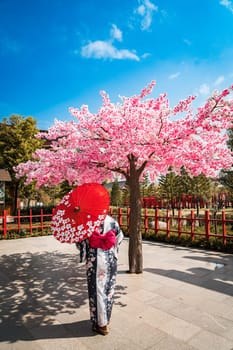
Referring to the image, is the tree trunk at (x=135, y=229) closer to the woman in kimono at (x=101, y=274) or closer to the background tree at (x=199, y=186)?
the woman in kimono at (x=101, y=274)

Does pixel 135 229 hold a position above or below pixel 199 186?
below

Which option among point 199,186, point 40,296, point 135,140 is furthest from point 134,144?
point 199,186

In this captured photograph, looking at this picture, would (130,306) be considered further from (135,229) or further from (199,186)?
(199,186)

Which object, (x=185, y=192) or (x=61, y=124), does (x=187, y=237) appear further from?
(x=185, y=192)

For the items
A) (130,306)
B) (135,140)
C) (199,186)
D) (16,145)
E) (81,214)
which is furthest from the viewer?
(199,186)

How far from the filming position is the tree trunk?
5613 millimetres

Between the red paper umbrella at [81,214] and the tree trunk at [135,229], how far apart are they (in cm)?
259

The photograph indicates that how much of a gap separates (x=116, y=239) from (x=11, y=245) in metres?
7.46

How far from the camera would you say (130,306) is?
393cm

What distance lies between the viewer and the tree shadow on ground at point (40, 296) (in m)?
3.21

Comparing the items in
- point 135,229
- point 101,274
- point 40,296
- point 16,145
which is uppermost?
point 16,145

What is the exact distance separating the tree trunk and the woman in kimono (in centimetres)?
243

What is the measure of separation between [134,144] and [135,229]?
195 centimetres

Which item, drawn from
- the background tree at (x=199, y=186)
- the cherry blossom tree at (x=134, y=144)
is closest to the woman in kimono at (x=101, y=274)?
the cherry blossom tree at (x=134, y=144)
